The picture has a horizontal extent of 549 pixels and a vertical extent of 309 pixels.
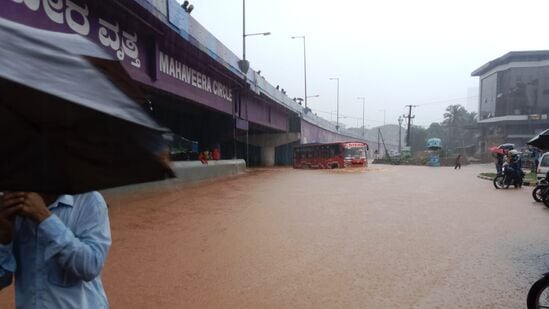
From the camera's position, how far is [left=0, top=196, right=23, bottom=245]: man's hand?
152 cm

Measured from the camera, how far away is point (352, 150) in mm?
34656

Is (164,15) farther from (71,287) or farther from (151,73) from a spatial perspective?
(71,287)

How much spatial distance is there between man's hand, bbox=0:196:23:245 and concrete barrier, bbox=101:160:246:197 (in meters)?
9.65

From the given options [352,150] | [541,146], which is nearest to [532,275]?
[541,146]

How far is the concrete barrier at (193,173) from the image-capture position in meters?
11.9

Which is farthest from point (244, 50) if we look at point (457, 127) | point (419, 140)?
point (457, 127)

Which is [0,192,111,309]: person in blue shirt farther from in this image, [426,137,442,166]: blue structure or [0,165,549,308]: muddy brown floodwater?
[426,137,442,166]: blue structure

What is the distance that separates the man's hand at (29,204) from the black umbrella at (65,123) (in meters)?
0.38

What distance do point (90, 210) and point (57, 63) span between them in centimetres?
76

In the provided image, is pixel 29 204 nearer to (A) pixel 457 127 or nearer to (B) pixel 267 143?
(B) pixel 267 143

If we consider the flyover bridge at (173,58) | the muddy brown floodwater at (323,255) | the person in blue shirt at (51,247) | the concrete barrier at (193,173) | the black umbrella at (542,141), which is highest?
the flyover bridge at (173,58)

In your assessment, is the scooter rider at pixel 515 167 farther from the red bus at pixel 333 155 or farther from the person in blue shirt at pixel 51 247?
the red bus at pixel 333 155

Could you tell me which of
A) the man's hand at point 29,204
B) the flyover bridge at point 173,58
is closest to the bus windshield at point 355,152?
the flyover bridge at point 173,58

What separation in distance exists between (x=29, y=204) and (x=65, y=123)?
60cm
